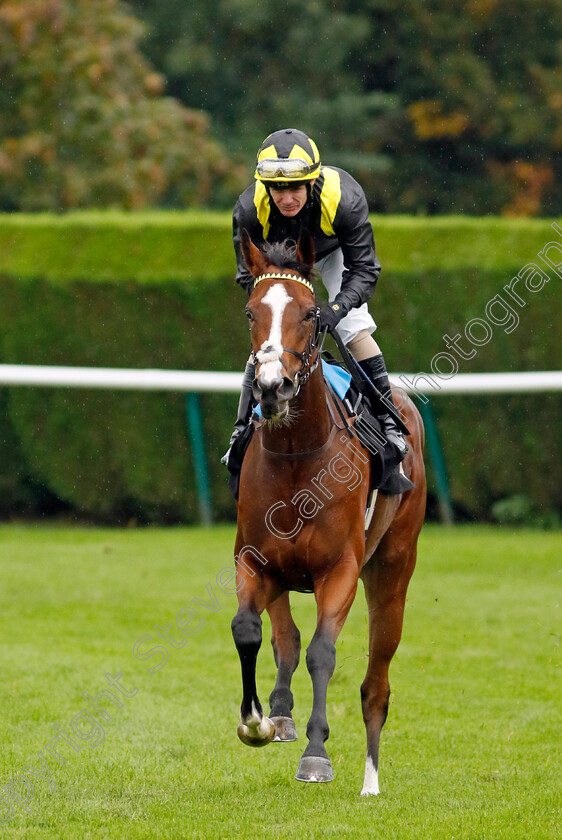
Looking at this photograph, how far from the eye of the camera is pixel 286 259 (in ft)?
15.9

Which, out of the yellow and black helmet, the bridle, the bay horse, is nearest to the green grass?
the bay horse

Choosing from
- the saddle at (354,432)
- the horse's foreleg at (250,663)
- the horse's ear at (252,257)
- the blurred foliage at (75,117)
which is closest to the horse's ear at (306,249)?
the horse's ear at (252,257)

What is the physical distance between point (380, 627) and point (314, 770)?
4.73 ft

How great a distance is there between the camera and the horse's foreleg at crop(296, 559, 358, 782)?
454 cm

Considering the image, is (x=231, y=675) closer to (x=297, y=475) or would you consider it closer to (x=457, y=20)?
(x=297, y=475)

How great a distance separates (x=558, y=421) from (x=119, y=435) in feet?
14.0

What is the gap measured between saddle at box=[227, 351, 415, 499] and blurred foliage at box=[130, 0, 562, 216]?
1748 centimetres

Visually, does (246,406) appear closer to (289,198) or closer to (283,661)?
(289,198)

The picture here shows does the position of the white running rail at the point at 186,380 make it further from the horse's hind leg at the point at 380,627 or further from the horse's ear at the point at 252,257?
the horse's ear at the point at 252,257

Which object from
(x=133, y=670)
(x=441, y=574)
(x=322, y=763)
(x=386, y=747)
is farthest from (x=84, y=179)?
(x=322, y=763)

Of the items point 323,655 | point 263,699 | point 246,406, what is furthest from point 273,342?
point 263,699

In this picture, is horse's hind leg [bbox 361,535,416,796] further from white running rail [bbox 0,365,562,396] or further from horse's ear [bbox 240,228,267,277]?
white running rail [bbox 0,365,562,396]

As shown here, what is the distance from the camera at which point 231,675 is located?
7.73m

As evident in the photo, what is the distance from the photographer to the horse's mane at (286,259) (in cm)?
482
